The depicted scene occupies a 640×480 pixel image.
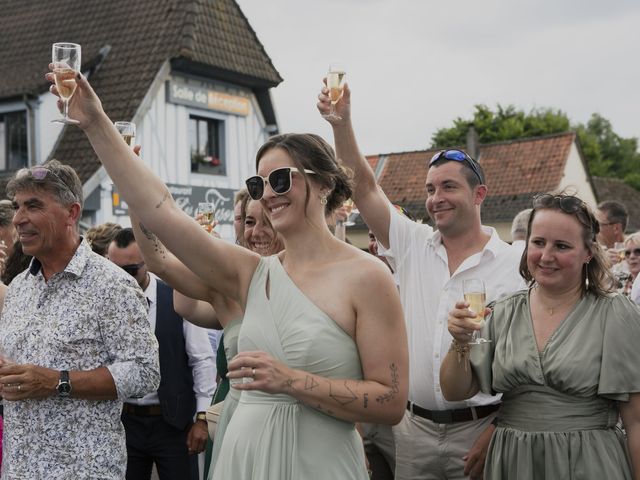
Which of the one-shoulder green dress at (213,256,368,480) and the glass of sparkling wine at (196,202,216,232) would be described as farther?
the glass of sparkling wine at (196,202,216,232)

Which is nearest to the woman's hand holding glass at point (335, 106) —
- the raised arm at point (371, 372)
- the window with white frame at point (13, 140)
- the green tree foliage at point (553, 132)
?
the raised arm at point (371, 372)

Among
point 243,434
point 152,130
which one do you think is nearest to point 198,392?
point 243,434

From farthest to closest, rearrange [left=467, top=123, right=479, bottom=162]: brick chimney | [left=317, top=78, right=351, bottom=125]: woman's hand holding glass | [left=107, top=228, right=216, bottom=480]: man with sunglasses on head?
[left=467, top=123, right=479, bottom=162]: brick chimney → [left=107, top=228, right=216, bottom=480]: man with sunglasses on head → [left=317, top=78, right=351, bottom=125]: woman's hand holding glass

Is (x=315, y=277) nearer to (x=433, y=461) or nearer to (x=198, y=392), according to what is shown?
(x=433, y=461)

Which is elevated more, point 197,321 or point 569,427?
point 197,321

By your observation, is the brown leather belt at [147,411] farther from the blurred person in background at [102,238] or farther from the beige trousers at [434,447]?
the beige trousers at [434,447]

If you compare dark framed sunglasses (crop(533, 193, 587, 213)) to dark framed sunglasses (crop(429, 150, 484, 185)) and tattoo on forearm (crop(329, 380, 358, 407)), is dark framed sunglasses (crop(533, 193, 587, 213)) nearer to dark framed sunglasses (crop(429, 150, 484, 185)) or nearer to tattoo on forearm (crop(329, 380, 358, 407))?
dark framed sunglasses (crop(429, 150, 484, 185))

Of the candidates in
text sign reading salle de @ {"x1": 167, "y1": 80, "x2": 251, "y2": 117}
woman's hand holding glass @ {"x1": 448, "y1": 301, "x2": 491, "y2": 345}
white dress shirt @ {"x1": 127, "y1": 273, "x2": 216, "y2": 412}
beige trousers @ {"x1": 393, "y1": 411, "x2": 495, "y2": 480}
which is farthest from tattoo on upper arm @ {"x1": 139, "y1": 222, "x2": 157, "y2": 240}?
text sign reading salle de @ {"x1": 167, "y1": 80, "x2": 251, "y2": 117}

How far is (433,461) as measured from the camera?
14.8 feet

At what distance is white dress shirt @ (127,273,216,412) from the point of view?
5.61 metres

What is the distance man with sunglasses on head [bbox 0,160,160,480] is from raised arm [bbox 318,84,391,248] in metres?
1.28

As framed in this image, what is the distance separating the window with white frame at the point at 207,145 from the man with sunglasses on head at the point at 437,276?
18251 mm

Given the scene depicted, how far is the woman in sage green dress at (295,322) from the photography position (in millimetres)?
2955

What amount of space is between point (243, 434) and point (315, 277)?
61 centimetres
